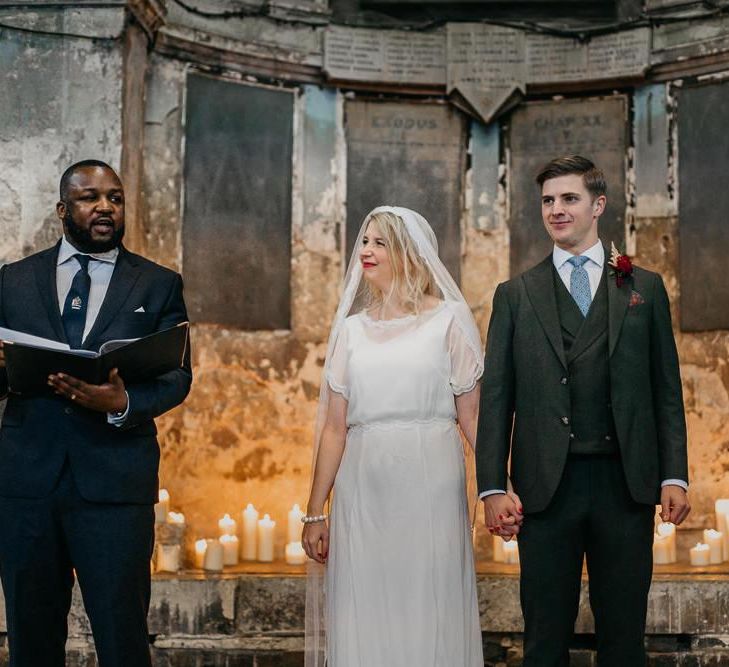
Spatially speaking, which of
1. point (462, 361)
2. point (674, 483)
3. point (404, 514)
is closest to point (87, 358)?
point (404, 514)

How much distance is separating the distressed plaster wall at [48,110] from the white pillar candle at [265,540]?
70.4 inches

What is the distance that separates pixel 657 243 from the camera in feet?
20.9

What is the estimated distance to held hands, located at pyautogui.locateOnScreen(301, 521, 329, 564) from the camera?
3.44 metres

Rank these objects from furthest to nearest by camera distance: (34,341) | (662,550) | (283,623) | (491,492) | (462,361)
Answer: (662,550)
(283,623)
(462,361)
(491,492)
(34,341)

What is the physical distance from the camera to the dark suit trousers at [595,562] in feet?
9.64

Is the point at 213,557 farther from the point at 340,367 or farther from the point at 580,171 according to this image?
the point at 580,171

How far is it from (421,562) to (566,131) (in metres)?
3.95

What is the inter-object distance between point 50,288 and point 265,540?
107 inches

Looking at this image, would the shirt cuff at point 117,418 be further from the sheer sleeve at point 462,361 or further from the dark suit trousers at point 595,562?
the dark suit trousers at point 595,562

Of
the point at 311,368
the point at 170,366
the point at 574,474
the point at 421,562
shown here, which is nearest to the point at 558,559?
the point at 574,474

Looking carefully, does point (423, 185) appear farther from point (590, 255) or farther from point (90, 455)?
point (90, 455)

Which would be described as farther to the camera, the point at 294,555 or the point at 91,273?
the point at 294,555

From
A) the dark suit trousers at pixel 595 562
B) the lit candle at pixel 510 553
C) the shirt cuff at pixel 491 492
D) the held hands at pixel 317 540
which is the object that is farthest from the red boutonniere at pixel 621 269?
the lit candle at pixel 510 553

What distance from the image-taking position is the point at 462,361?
11.4ft
